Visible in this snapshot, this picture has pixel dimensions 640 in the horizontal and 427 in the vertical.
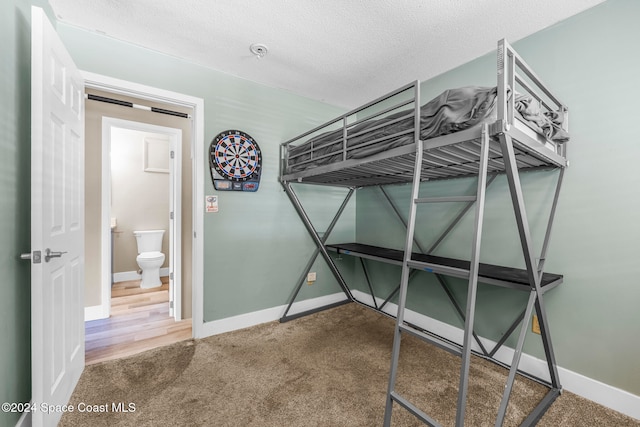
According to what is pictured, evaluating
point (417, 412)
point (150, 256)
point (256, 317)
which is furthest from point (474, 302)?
point (150, 256)

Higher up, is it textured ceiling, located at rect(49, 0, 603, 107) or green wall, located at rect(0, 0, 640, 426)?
textured ceiling, located at rect(49, 0, 603, 107)

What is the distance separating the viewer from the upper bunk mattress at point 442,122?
1.28 m

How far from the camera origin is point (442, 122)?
137cm

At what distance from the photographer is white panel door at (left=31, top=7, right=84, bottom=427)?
3.80 ft

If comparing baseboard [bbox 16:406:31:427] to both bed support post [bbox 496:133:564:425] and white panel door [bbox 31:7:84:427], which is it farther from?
bed support post [bbox 496:133:564:425]

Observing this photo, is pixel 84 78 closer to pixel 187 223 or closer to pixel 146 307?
pixel 187 223

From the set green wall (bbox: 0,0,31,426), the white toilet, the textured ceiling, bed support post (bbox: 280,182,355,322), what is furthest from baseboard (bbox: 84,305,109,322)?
the textured ceiling

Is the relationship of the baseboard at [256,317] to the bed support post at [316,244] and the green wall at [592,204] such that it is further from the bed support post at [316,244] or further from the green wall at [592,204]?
the green wall at [592,204]

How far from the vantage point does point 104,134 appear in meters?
2.85

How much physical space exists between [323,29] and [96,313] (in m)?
3.57

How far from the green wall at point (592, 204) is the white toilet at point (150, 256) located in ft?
13.7

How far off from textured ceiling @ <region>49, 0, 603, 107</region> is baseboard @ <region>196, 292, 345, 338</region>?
2.37m

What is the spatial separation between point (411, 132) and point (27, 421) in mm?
2553

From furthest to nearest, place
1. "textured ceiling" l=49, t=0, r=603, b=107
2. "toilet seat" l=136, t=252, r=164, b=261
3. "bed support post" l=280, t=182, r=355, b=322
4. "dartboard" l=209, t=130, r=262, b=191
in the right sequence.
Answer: "toilet seat" l=136, t=252, r=164, b=261, "bed support post" l=280, t=182, r=355, b=322, "dartboard" l=209, t=130, r=262, b=191, "textured ceiling" l=49, t=0, r=603, b=107
